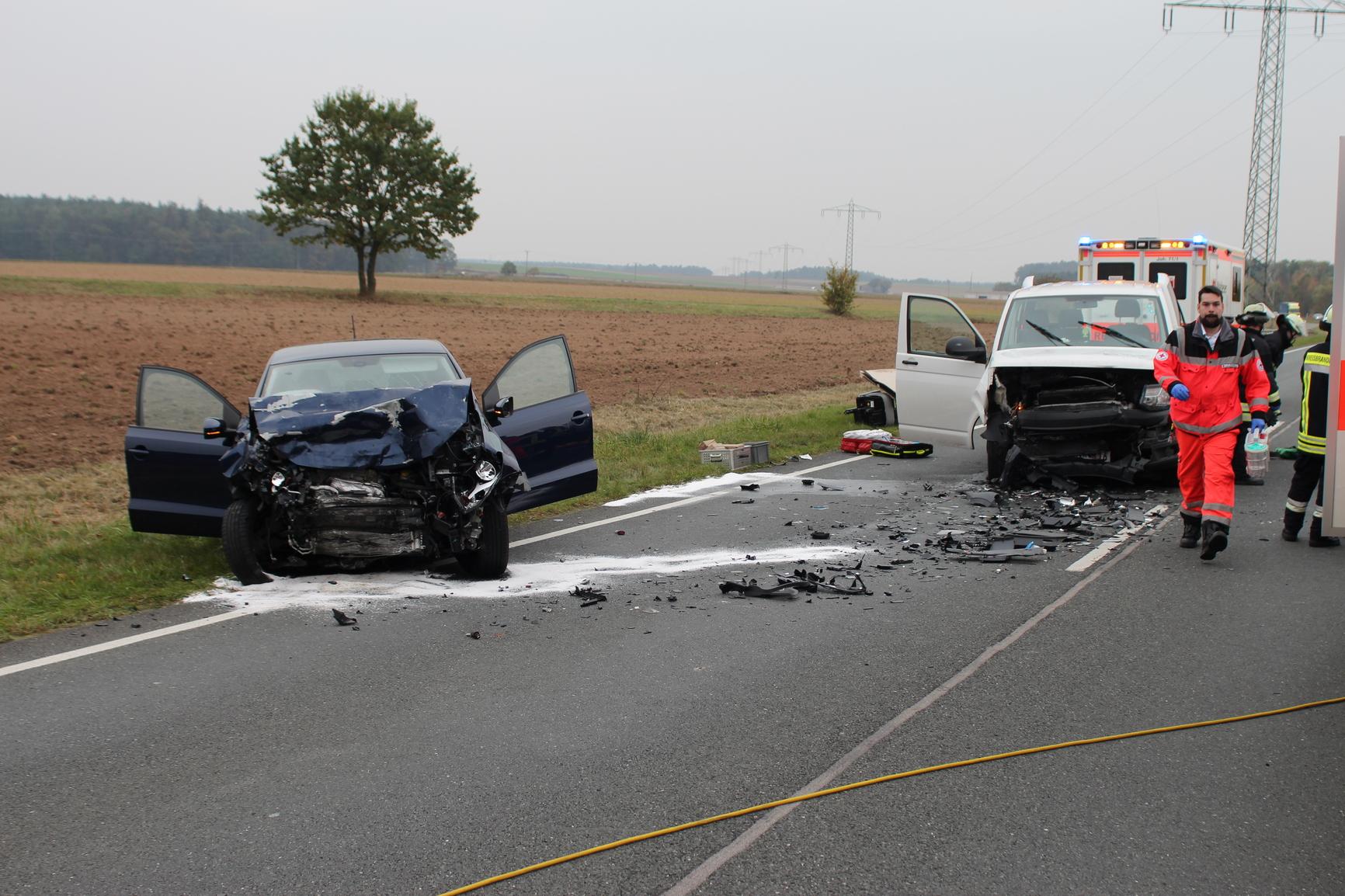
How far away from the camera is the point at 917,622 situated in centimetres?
684

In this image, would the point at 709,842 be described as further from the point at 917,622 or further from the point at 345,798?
the point at 917,622

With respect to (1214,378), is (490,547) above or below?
below

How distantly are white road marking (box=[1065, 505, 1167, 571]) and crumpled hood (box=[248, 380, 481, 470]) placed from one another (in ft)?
14.2

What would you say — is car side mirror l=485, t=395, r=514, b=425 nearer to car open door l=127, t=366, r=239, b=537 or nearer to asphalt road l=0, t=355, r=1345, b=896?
asphalt road l=0, t=355, r=1345, b=896

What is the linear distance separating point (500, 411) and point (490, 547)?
1.36 m

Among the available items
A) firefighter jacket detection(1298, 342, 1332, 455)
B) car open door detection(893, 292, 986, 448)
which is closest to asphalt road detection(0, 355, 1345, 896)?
firefighter jacket detection(1298, 342, 1332, 455)

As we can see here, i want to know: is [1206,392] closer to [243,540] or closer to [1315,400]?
[1315,400]

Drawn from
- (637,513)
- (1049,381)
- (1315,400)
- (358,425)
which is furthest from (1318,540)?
(358,425)

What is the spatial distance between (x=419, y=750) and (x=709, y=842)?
56.5 inches

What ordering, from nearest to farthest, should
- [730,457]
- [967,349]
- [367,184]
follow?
[967,349] < [730,457] < [367,184]

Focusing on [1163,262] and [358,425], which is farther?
[1163,262]

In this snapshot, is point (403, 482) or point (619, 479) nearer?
point (403, 482)

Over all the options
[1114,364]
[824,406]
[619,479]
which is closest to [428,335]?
[824,406]

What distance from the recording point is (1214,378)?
875cm
